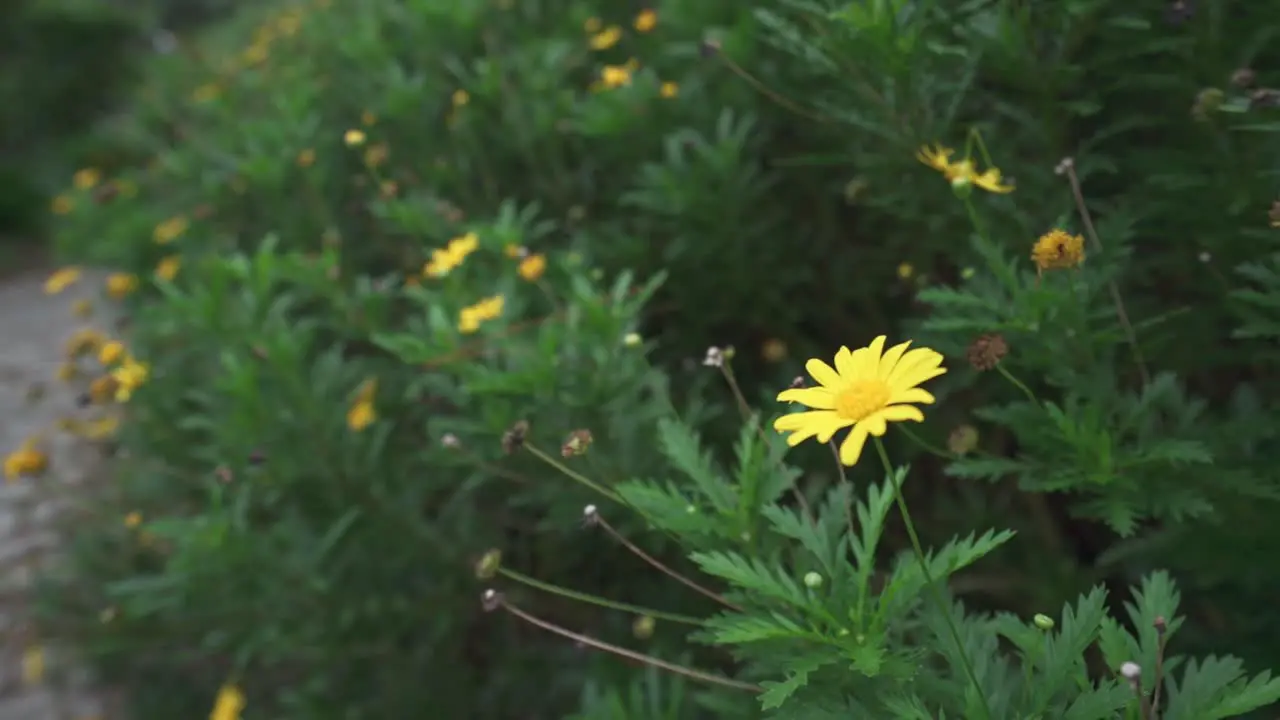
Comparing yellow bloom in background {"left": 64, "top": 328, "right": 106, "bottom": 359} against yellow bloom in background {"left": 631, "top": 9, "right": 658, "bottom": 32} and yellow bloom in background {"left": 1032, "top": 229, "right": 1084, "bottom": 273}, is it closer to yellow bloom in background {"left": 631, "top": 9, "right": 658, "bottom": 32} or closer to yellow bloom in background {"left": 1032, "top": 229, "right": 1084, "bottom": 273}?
yellow bloom in background {"left": 631, "top": 9, "right": 658, "bottom": 32}

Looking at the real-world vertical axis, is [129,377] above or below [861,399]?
below

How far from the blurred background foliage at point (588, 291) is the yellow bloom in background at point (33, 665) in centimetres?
16

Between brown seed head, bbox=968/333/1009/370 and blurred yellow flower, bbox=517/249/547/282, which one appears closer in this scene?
brown seed head, bbox=968/333/1009/370

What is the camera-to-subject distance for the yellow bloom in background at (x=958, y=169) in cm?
144

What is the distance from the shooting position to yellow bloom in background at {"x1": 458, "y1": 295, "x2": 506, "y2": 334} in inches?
75.5

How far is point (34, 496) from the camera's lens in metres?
3.52

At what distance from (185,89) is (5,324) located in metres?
2.75

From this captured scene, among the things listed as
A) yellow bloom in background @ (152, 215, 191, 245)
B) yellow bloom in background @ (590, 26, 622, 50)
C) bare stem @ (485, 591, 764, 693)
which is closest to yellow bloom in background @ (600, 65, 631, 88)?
yellow bloom in background @ (590, 26, 622, 50)

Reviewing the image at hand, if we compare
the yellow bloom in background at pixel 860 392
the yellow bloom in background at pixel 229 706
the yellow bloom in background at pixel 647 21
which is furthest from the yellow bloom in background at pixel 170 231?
the yellow bloom in background at pixel 860 392

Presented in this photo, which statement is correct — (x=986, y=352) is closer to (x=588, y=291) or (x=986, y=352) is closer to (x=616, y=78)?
(x=588, y=291)

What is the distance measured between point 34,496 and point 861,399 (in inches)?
140

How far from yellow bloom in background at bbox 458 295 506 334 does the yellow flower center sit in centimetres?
106

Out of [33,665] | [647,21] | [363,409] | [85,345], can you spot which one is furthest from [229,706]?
[647,21]

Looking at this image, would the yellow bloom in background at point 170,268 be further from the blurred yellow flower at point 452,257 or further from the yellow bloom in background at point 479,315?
the yellow bloom in background at point 479,315
